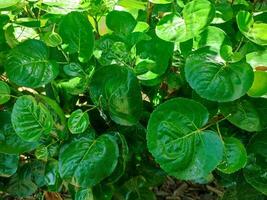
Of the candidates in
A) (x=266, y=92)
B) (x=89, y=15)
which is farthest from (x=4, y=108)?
(x=266, y=92)

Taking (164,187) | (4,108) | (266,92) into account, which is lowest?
(164,187)

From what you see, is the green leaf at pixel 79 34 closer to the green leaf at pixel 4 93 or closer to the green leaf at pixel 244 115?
the green leaf at pixel 4 93

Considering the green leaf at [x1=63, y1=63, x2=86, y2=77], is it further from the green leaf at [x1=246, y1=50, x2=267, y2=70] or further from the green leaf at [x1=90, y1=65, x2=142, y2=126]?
the green leaf at [x1=246, y1=50, x2=267, y2=70]

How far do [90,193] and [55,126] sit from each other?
0.16m

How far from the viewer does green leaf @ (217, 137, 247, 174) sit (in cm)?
93

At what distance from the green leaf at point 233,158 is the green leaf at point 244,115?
0.04 m

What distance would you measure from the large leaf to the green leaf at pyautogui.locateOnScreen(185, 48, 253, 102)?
330 millimetres

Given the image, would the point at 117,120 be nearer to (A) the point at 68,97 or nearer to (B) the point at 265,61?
(A) the point at 68,97

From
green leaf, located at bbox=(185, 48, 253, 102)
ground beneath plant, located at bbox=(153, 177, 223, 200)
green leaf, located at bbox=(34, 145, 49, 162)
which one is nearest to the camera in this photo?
green leaf, located at bbox=(185, 48, 253, 102)

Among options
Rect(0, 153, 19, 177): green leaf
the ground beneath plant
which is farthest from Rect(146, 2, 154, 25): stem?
the ground beneath plant

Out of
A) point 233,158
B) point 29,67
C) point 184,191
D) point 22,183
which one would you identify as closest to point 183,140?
point 233,158

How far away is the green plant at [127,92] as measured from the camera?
3.00 ft

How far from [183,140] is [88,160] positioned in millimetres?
171

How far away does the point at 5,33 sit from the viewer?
1.02 metres
